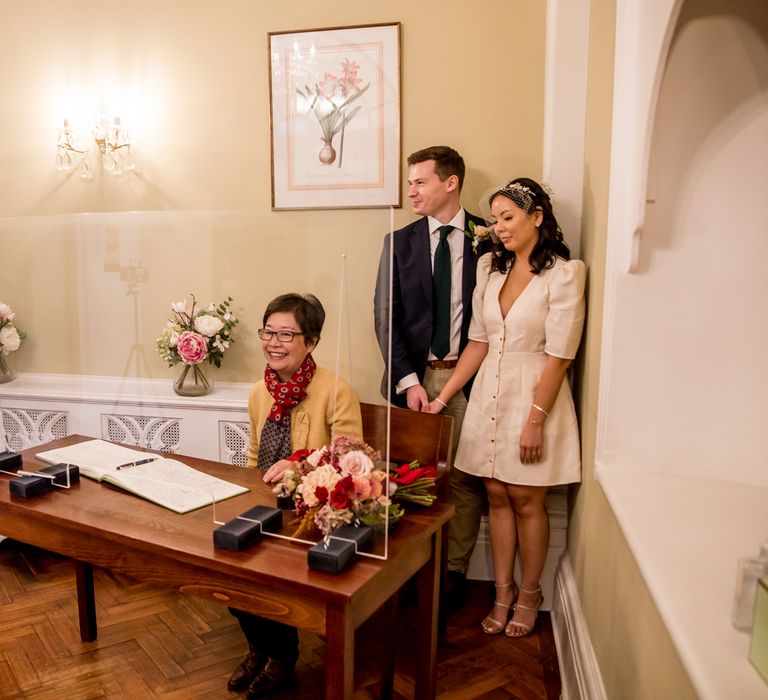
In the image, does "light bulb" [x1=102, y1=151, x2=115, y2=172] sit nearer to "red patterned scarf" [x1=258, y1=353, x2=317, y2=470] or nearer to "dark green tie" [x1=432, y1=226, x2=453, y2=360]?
"dark green tie" [x1=432, y1=226, x2=453, y2=360]

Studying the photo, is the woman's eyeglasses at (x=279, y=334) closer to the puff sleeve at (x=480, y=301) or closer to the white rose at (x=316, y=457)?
the white rose at (x=316, y=457)

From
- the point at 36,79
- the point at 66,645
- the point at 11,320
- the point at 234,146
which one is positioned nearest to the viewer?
the point at 11,320

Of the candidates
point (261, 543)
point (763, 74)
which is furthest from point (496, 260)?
point (261, 543)

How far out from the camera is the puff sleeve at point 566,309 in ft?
7.41

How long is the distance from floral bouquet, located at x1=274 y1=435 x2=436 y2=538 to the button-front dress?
3.13ft

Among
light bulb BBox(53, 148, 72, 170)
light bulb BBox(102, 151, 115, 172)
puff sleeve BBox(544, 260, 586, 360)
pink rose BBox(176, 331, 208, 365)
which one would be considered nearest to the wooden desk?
pink rose BBox(176, 331, 208, 365)

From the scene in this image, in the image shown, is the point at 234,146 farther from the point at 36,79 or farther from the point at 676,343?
the point at 676,343

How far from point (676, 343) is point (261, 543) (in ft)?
3.70

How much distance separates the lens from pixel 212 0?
3199 mm

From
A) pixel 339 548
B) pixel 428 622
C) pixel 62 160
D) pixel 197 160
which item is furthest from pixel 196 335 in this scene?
pixel 62 160

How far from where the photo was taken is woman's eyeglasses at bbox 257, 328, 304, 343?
1660 mm

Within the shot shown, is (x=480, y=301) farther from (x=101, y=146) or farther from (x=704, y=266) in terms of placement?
(x=101, y=146)

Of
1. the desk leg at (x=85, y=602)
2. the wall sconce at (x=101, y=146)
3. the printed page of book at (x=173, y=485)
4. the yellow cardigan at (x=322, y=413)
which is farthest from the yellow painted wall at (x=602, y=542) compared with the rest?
the wall sconce at (x=101, y=146)

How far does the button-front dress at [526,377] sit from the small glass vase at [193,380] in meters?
1.03
